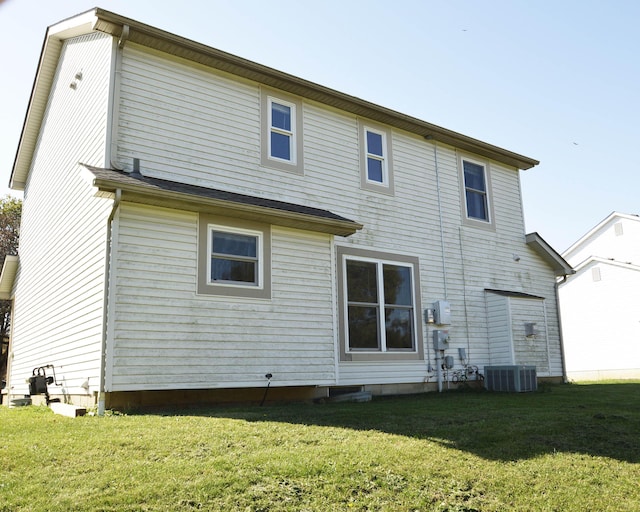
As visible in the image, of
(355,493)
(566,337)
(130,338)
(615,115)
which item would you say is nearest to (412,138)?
(615,115)

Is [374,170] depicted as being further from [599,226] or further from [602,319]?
[599,226]

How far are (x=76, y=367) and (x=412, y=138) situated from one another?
28.6 feet

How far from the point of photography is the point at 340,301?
11.4 meters

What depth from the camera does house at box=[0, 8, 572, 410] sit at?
29.3 feet

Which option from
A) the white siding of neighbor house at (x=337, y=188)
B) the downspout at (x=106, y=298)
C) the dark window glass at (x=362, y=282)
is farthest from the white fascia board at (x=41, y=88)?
the dark window glass at (x=362, y=282)

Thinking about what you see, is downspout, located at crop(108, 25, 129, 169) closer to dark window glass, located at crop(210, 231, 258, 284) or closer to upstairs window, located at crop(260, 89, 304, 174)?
dark window glass, located at crop(210, 231, 258, 284)

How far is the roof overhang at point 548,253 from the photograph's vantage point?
15633mm

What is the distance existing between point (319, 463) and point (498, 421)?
326cm

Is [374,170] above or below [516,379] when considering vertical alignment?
above

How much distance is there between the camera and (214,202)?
9148mm

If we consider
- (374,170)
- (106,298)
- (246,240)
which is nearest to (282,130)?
(374,170)

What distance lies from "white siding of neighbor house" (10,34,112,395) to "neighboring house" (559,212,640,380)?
1887cm

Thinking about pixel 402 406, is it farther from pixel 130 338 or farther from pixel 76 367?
pixel 76 367

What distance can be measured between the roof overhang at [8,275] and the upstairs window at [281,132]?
9665 mm
